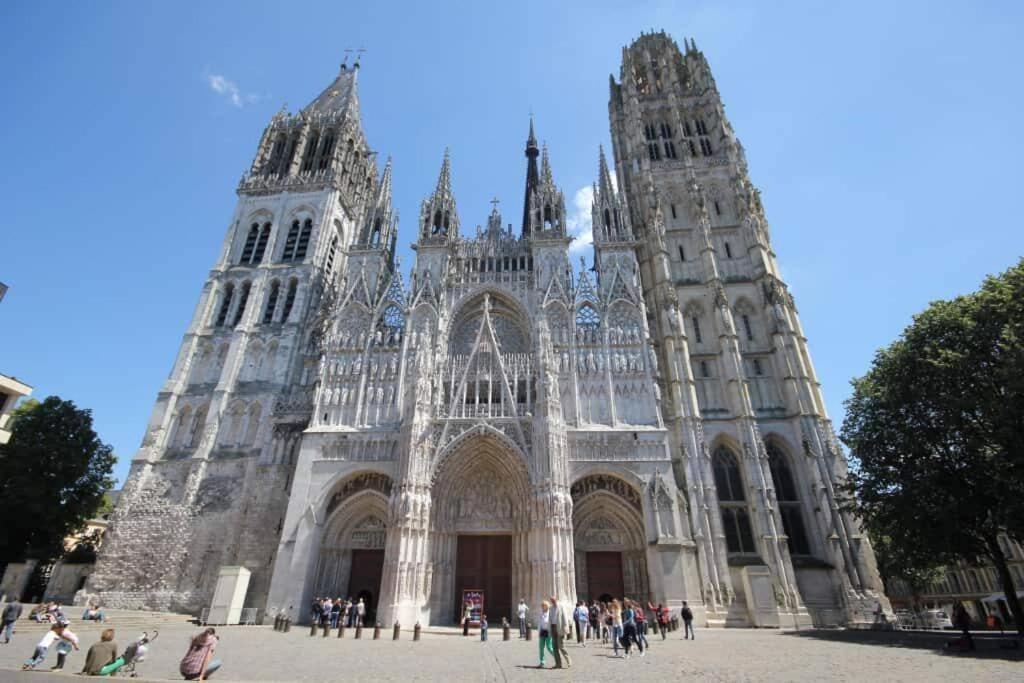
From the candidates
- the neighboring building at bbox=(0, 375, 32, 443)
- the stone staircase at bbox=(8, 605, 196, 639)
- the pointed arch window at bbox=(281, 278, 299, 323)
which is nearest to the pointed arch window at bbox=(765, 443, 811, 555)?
the stone staircase at bbox=(8, 605, 196, 639)

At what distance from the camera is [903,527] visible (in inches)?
640

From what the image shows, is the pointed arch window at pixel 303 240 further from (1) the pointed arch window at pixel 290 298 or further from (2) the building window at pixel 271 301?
(2) the building window at pixel 271 301

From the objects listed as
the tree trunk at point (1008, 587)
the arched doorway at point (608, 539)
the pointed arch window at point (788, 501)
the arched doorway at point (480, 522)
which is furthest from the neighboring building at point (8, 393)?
the tree trunk at point (1008, 587)

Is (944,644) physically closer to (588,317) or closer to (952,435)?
(952,435)

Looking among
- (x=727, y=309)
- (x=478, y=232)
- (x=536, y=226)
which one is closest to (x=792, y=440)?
(x=727, y=309)

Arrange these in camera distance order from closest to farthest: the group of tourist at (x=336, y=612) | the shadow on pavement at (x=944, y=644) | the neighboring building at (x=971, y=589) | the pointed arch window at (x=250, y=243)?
1. the shadow on pavement at (x=944, y=644)
2. the group of tourist at (x=336, y=612)
3. the pointed arch window at (x=250, y=243)
4. the neighboring building at (x=971, y=589)

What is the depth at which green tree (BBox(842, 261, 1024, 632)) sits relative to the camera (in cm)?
1380

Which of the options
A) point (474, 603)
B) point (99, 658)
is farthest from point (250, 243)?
point (99, 658)

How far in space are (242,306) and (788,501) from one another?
31.2 metres

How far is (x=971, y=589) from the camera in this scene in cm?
4091

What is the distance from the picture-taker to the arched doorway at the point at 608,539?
68.6 feet

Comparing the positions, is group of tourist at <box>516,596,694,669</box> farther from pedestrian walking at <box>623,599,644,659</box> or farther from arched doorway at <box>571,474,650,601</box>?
arched doorway at <box>571,474,650,601</box>

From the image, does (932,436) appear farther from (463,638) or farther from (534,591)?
(463,638)

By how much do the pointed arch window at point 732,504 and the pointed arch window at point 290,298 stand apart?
80.2 ft
